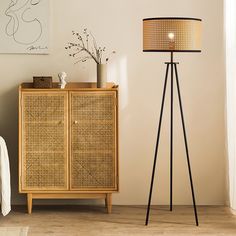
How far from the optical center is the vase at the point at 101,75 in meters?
5.38

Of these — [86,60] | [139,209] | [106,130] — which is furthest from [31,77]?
[139,209]

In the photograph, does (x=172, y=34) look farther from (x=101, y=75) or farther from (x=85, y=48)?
(x=85, y=48)

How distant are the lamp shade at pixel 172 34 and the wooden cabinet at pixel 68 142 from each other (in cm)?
66

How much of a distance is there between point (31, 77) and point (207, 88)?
5.03 ft

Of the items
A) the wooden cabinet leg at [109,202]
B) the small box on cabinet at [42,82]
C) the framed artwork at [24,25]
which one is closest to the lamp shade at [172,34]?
the small box on cabinet at [42,82]

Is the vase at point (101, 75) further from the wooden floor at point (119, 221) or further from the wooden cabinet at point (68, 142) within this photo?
the wooden floor at point (119, 221)

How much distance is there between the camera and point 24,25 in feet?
18.4

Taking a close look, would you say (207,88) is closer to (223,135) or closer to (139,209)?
(223,135)

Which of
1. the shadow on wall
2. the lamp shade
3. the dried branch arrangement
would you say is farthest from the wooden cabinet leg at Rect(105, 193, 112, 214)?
the lamp shade

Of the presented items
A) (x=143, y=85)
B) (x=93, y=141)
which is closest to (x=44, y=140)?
(x=93, y=141)

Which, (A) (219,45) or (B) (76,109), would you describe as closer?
(B) (76,109)

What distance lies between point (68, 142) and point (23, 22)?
1131 mm

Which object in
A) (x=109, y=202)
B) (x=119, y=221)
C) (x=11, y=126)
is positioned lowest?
(x=119, y=221)

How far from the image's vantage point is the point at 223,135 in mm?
5750
